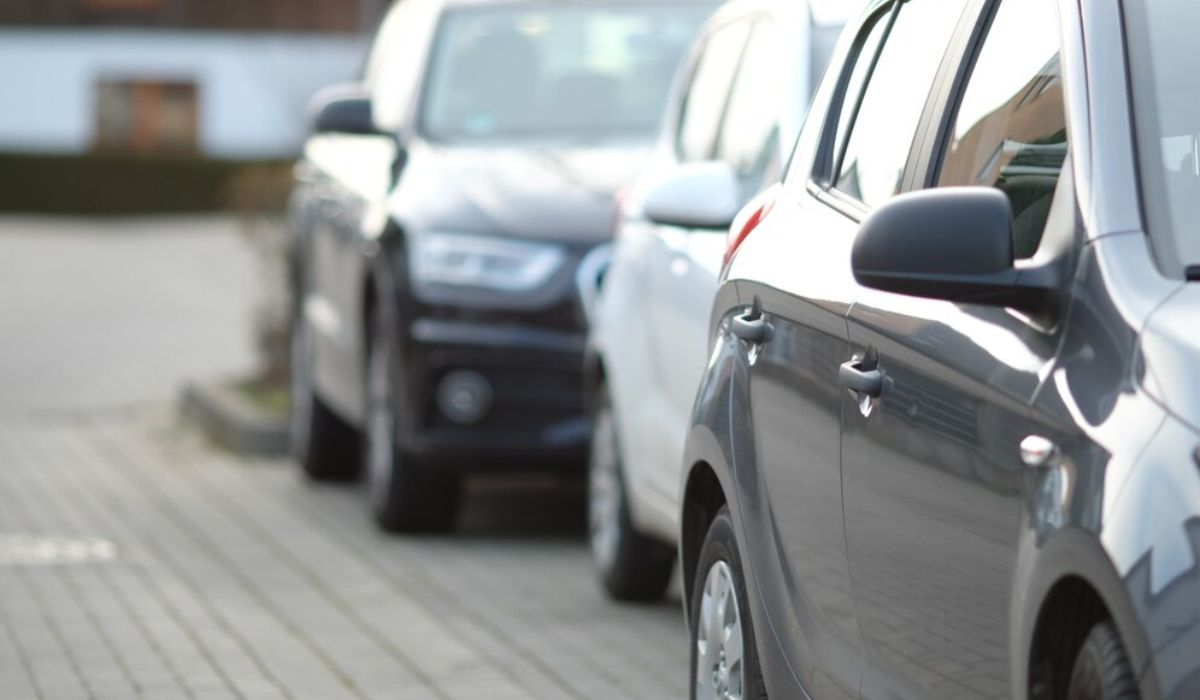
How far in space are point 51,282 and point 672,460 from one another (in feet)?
64.4

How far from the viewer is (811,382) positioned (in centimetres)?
420

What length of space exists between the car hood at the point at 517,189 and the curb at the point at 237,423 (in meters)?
2.90

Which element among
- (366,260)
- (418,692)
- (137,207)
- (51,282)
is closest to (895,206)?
(418,692)

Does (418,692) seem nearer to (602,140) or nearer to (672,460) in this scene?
(672,460)

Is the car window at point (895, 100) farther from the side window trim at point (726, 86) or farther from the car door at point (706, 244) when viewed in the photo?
the side window trim at point (726, 86)

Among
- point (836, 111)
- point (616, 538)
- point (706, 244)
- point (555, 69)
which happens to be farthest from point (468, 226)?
point (836, 111)

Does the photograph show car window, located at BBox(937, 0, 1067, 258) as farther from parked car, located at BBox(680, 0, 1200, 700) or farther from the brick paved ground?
the brick paved ground

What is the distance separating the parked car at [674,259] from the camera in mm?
6555

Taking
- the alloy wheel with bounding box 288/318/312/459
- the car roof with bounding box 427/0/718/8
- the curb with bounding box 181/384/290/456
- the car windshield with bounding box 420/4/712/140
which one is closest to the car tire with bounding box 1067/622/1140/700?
the car windshield with bounding box 420/4/712/140

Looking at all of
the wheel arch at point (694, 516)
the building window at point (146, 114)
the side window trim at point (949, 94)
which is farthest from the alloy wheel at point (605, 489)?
the building window at point (146, 114)

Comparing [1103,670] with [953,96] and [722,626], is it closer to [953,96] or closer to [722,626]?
[953,96]

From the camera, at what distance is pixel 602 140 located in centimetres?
966

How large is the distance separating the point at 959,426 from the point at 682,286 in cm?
338

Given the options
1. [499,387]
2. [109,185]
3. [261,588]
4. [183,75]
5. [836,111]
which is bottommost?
[109,185]
